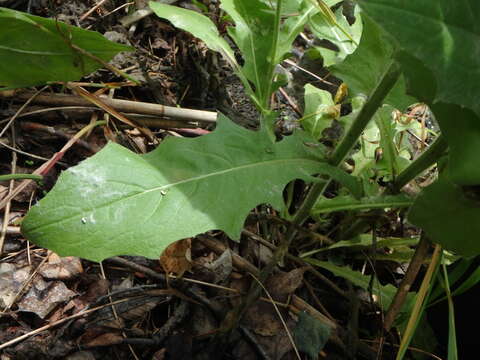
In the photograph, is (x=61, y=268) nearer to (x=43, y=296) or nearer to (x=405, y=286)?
(x=43, y=296)

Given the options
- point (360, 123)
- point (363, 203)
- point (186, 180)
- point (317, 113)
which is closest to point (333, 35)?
point (317, 113)

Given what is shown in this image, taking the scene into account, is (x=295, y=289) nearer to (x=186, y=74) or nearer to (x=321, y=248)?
(x=321, y=248)

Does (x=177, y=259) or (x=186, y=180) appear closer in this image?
(x=186, y=180)

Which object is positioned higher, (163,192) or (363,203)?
(363,203)

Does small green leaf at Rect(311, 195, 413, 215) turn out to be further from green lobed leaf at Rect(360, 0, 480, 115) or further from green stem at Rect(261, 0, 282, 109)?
green lobed leaf at Rect(360, 0, 480, 115)

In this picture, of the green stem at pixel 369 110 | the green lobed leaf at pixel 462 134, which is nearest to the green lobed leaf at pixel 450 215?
the green lobed leaf at pixel 462 134

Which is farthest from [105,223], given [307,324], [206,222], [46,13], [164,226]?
[46,13]
